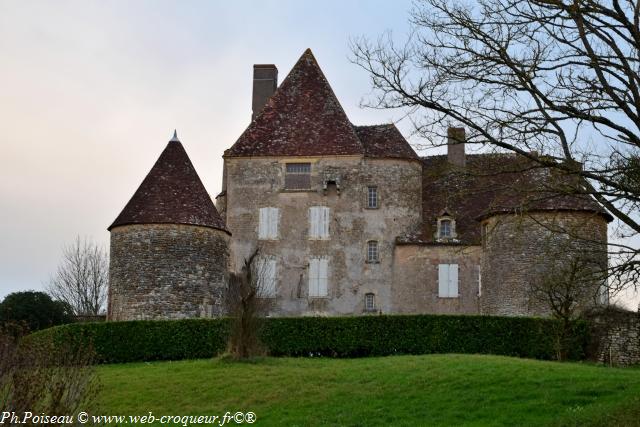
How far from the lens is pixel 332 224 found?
38.0 metres

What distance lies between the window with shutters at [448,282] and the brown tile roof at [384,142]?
4633 millimetres

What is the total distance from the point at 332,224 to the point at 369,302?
3240 millimetres

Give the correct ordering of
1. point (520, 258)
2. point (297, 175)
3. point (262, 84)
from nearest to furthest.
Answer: point (520, 258)
point (297, 175)
point (262, 84)

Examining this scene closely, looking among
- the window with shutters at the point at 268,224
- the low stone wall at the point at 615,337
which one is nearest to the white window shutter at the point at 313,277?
the window with shutters at the point at 268,224

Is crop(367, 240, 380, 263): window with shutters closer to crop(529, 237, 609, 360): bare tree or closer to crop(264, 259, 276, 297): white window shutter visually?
crop(264, 259, 276, 297): white window shutter

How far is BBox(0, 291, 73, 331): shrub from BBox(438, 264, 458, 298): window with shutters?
13840 millimetres

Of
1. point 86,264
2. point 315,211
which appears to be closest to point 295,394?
point 315,211

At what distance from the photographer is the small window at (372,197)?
37969 millimetres

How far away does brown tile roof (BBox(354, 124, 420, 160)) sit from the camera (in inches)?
1506

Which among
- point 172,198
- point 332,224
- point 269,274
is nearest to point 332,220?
point 332,224

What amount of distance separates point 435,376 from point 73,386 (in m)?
10.2

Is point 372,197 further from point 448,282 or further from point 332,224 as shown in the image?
point 448,282

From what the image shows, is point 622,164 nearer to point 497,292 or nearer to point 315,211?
point 497,292

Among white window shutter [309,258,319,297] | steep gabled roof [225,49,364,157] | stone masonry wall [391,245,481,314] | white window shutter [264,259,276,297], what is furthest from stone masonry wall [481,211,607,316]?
white window shutter [264,259,276,297]
